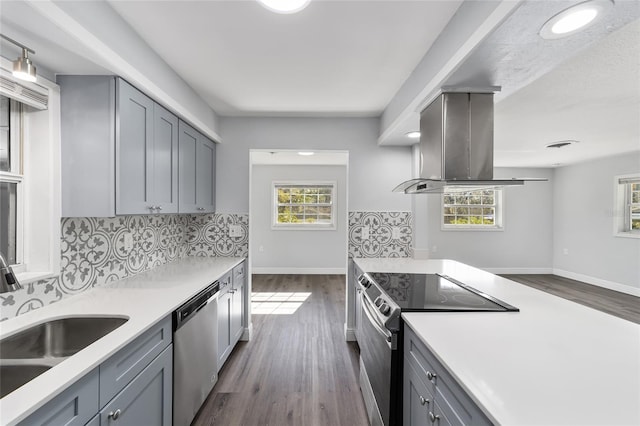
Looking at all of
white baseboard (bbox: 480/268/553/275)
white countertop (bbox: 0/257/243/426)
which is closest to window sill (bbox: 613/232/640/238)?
white baseboard (bbox: 480/268/553/275)

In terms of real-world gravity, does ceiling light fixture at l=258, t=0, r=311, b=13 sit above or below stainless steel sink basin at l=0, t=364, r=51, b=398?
above

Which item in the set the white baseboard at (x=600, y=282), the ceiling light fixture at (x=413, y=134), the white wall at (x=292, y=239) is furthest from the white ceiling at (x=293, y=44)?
the white baseboard at (x=600, y=282)

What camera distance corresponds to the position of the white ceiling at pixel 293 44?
1.56m

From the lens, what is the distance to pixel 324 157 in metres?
5.93

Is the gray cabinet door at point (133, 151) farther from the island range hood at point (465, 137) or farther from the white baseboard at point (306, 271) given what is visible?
the white baseboard at point (306, 271)

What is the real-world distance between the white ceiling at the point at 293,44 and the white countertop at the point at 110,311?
1.61 meters

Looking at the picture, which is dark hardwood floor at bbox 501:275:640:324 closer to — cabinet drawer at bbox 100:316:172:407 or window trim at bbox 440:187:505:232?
window trim at bbox 440:187:505:232

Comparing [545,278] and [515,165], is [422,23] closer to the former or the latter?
[515,165]

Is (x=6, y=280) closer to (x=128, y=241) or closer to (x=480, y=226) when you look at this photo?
(x=128, y=241)

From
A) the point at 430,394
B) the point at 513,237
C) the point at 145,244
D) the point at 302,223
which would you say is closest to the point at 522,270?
the point at 513,237

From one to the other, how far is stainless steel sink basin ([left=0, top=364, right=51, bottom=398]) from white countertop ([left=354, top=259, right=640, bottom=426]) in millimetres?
1622

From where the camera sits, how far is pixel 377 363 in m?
1.76

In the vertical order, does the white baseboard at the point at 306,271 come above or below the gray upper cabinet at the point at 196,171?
below

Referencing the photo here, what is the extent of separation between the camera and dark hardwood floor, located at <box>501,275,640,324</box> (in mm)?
4172
